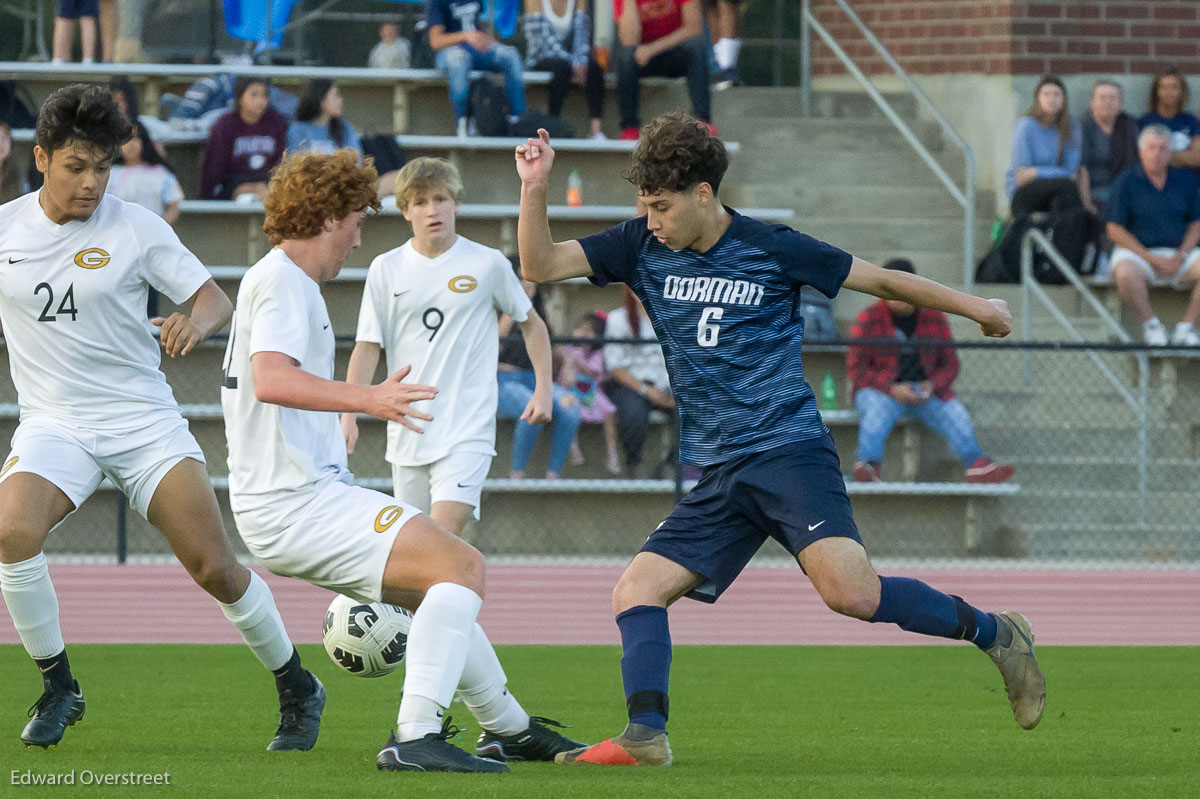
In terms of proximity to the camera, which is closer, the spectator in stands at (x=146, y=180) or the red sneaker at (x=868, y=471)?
the red sneaker at (x=868, y=471)

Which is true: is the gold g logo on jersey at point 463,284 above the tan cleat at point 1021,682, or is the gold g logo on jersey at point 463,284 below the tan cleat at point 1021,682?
above

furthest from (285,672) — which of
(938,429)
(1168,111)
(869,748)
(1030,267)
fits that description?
(1168,111)

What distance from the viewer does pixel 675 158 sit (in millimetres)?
5398

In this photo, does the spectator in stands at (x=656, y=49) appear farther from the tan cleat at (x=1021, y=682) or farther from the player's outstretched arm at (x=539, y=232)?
the tan cleat at (x=1021, y=682)

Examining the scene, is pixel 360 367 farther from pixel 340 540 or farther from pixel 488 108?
pixel 488 108

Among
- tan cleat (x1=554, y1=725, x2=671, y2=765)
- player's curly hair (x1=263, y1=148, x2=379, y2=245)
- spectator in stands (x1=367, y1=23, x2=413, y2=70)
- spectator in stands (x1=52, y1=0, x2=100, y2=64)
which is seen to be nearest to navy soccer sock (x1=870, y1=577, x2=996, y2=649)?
tan cleat (x1=554, y1=725, x2=671, y2=765)

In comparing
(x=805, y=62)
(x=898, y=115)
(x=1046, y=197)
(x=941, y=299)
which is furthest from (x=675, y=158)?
(x=805, y=62)

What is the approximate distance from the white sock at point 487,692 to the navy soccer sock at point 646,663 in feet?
1.16

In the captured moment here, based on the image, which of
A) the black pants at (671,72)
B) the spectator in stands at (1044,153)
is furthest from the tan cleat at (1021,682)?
the spectator in stands at (1044,153)

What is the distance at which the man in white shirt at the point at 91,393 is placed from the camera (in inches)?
220

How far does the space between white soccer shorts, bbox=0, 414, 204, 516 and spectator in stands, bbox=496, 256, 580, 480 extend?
6932 millimetres

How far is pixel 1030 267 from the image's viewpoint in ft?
49.5

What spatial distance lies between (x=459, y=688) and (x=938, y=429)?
8.38 metres

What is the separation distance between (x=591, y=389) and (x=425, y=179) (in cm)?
539
